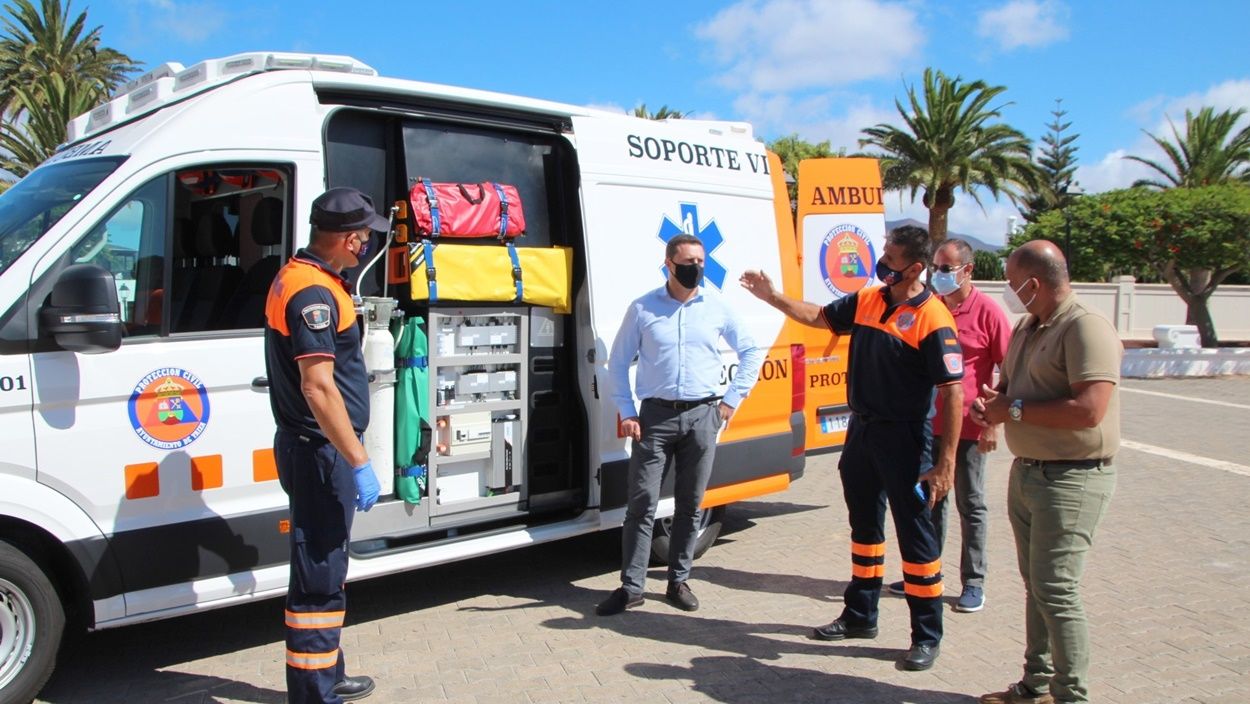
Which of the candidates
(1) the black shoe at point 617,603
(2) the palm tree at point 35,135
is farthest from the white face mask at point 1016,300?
(2) the palm tree at point 35,135

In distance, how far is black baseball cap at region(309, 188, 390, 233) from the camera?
3467mm

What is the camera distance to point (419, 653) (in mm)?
4414

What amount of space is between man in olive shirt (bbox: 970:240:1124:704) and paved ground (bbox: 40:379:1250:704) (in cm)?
67

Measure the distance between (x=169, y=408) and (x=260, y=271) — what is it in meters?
0.82

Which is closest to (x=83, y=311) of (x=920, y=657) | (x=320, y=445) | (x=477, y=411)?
(x=320, y=445)

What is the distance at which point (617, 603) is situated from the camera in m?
4.93

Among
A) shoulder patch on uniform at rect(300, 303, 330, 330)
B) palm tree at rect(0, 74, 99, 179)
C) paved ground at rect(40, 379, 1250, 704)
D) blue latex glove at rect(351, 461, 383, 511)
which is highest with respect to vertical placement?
palm tree at rect(0, 74, 99, 179)

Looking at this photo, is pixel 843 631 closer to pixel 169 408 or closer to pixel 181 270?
pixel 169 408

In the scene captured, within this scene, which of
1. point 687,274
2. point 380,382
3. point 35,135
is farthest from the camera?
point 35,135

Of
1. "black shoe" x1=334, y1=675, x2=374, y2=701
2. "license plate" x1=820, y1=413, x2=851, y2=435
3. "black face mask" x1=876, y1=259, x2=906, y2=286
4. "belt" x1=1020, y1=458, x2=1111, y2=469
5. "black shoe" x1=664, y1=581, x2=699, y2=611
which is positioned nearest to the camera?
"belt" x1=1020, y1=458, x2=1111, y2=469

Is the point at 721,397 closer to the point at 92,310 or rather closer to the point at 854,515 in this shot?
the point at 854,515

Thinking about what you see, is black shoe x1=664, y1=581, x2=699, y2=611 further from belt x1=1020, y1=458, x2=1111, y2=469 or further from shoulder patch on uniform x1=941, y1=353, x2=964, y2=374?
belt x1=1020, y1=458, x2=1111, y2=469

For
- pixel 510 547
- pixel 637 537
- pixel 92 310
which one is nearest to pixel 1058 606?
pixel 637 537

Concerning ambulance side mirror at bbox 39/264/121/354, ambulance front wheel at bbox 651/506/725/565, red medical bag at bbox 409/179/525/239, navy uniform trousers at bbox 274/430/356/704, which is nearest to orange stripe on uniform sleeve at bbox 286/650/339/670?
navy uniform trousers at bbox 274/430/356/704
